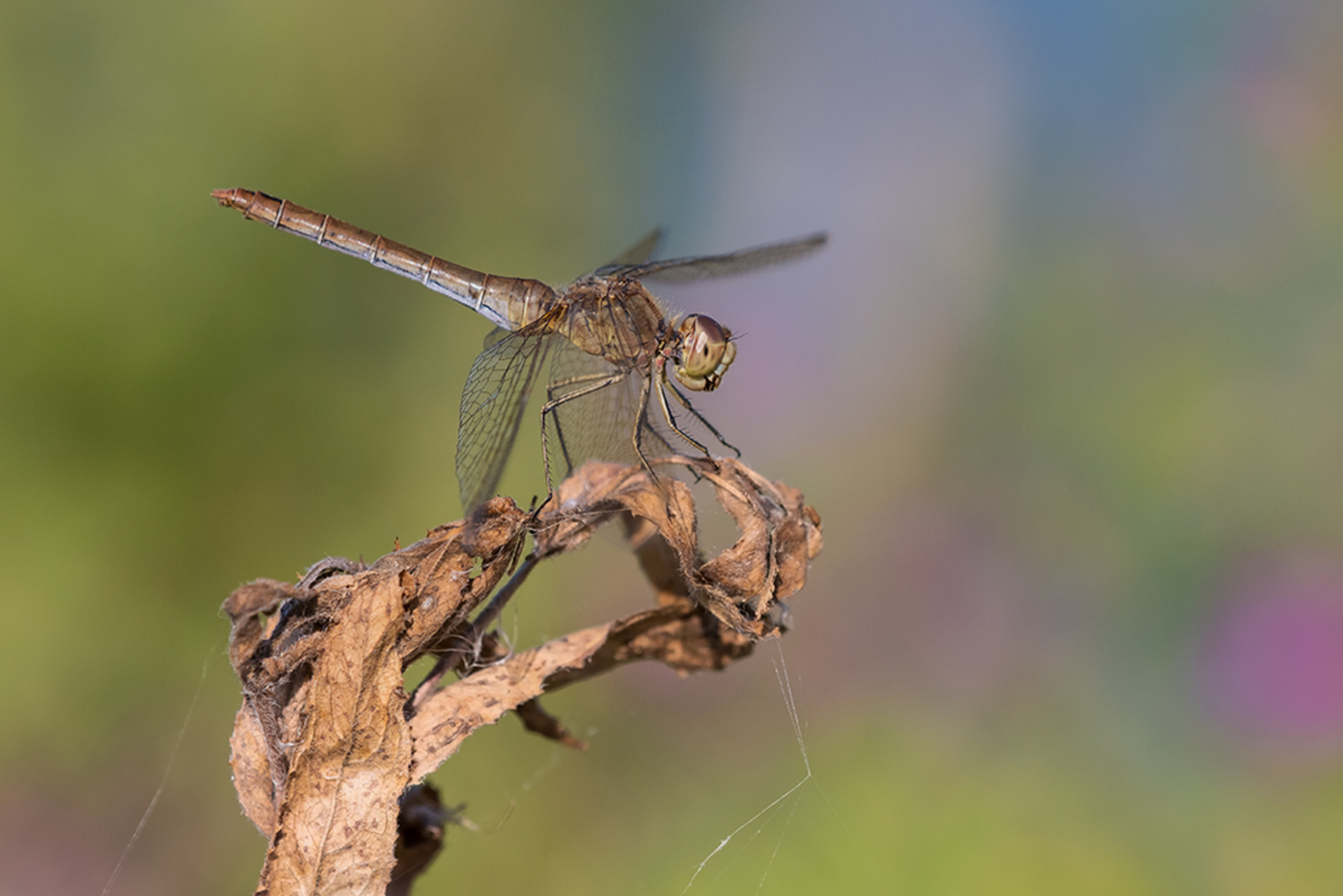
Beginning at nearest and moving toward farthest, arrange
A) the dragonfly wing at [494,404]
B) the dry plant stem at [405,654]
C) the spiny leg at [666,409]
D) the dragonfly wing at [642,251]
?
1. the dry plant stem at [405,654]
2. the dragonfly wing at [494,404]
3. the spiny leg at [666,409]
4. the dragonfly wing at [642,251]

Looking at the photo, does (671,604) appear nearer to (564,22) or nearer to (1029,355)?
(1029,355)

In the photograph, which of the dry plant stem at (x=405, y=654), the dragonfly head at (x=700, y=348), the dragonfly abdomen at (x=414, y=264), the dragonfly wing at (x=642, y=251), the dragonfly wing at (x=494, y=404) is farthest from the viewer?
the dragonfly wing at (x=642, y=251)

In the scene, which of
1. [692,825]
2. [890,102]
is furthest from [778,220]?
[692,825]

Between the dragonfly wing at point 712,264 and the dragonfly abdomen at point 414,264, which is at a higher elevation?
the dragonfly abdomen at point 414,264

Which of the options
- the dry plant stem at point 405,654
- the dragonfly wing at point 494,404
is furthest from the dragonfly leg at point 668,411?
the dry plant stem at point 405,654

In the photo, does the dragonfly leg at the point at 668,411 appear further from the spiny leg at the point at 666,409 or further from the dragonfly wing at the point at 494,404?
the dragonfly wing at the point at 494,404

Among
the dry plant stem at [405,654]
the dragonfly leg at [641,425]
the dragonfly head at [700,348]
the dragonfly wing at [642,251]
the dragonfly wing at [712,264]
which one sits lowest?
the dry plant stem at [405,654]

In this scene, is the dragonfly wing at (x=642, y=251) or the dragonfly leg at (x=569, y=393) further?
the dragonfly wing at (x=642, y=251)
